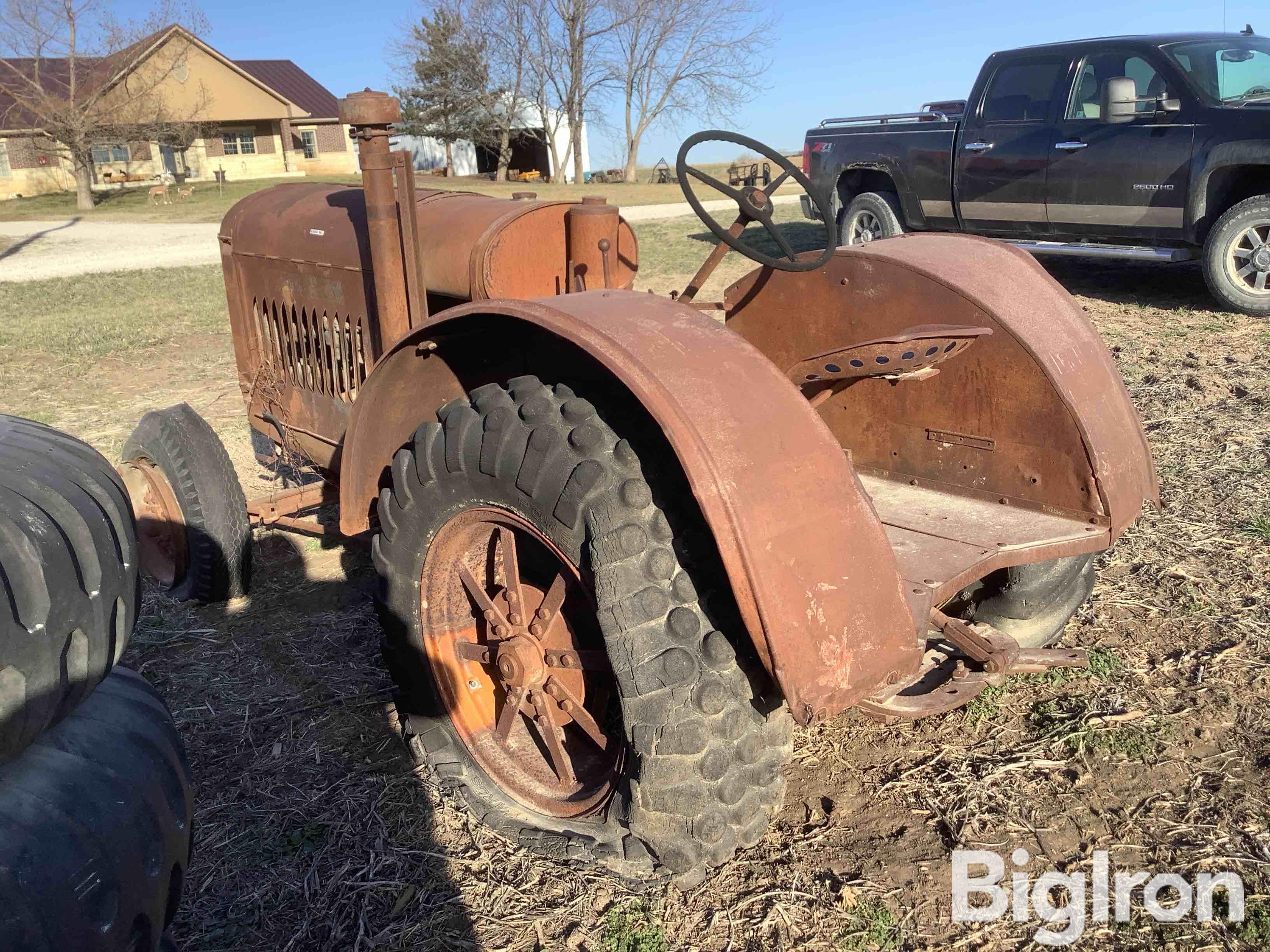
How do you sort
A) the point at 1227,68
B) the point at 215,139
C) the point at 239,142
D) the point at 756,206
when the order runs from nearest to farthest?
1. the point at 756,206
2. the point at 1227,68
3. the point at 215,139
4. the point at 239,142

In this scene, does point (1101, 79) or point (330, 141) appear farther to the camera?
point (330, 141)

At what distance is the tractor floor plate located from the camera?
233 centimetres

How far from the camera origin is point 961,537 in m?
2.59

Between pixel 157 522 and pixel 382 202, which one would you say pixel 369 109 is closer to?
pixel 382 202

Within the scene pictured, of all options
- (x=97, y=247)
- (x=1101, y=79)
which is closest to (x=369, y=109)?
(x=1101, y=79)

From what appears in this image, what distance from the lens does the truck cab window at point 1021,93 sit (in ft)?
29.3

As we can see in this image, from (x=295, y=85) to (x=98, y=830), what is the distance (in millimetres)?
51138

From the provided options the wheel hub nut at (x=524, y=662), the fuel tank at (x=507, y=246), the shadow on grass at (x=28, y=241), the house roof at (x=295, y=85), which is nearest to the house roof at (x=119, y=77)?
the house roof at (x=295, y=85)

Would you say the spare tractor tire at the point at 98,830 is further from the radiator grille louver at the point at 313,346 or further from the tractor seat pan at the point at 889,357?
the radiator grille louver at the point at 313,346

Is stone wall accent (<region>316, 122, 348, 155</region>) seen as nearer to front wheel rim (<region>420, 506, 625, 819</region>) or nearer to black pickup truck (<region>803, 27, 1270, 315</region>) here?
black pickup truck (<region>803, 27, 1270, 315</region>)

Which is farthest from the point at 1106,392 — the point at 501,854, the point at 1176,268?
the point at 1176,268

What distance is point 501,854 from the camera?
8.11 feet

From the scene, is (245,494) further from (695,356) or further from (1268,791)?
(1268,791)

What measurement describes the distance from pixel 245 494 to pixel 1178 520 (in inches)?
181
